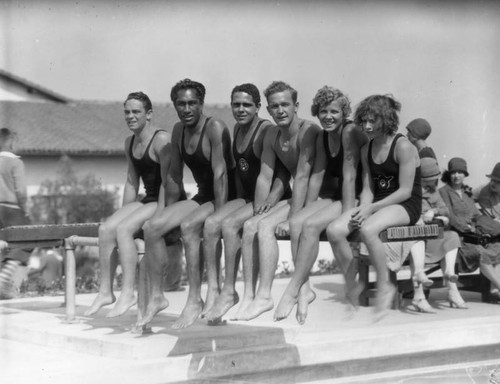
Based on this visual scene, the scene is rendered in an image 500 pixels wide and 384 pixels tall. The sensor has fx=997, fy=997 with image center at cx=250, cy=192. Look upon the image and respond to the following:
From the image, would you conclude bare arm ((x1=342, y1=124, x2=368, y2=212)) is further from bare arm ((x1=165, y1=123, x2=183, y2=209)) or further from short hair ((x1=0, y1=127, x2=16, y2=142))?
short hair ((x1=0, y1=127, x2=16, y2=142))

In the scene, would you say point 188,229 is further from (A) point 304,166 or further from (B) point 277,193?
(A) point 304,166

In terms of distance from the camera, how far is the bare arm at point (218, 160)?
760 cm

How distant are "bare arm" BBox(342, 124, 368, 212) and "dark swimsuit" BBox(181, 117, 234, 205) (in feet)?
3.23

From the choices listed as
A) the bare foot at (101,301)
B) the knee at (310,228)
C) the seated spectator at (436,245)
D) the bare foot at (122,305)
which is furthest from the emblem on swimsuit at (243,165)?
the seated spectator at (436,245)

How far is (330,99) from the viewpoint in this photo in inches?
283

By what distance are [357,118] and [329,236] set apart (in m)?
0.91

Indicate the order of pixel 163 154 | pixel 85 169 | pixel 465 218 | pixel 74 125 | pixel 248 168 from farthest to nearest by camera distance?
pixel 74 125, pixel 85 169, pixel 465 218, pixel 163 154, pixel 248 168

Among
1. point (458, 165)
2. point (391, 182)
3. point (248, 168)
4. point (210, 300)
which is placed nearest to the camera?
point (391, 182)

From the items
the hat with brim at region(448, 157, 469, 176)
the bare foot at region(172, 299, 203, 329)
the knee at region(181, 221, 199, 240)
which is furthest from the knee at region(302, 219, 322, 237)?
the hat with brim at region(448, 157, 469, 176)

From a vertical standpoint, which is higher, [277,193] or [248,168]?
[248,168]

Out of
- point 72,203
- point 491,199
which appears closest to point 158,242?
point 491,199

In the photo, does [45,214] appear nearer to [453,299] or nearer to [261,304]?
[453,299]

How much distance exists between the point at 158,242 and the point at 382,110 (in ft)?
6.70

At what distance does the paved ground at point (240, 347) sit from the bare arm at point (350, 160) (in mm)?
936
